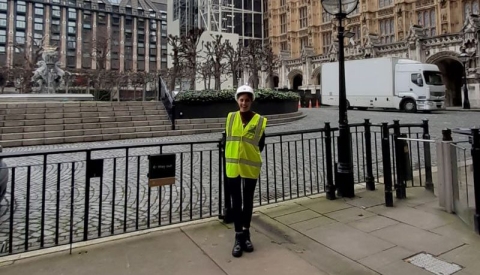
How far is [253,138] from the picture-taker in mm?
3516

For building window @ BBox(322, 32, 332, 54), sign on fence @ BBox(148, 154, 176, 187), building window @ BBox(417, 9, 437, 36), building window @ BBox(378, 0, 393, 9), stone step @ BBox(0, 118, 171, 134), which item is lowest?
sign on fence @ BBox(148, 154, 176, 187)

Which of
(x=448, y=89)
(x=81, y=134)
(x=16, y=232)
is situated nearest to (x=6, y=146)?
(x=81, y=134)

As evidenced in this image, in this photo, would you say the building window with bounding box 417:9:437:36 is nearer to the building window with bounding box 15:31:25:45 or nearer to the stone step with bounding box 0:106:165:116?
the stone step with bounding box 0:106:165:116

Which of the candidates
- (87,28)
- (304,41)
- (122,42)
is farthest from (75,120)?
(87,28)

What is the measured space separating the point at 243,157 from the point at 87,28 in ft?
353

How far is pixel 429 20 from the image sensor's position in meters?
37.3

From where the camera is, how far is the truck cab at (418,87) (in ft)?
75.2

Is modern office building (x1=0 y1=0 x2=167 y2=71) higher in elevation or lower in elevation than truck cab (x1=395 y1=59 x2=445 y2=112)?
higher

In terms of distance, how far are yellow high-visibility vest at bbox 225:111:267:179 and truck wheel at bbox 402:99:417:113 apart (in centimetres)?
2329

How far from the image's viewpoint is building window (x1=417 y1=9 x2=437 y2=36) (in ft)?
120

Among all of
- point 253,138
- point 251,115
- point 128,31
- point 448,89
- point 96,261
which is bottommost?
point 96,261

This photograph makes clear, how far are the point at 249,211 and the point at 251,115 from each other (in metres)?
1.03

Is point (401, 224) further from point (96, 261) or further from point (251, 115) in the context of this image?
point (96, 261)

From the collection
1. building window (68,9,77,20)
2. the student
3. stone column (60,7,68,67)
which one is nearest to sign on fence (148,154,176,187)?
the student
